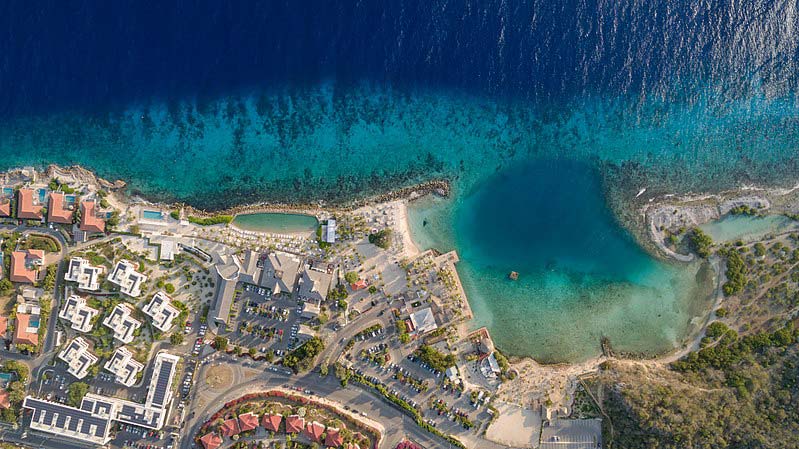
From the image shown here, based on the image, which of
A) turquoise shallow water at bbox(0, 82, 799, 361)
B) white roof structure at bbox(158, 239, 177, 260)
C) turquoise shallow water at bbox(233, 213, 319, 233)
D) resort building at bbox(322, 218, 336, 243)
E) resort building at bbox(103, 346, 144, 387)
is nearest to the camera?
resort building at bbox(103, 346, 144, 387)

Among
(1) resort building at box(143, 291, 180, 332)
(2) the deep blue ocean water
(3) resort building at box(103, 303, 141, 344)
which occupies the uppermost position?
(2) the deep blue ocean water

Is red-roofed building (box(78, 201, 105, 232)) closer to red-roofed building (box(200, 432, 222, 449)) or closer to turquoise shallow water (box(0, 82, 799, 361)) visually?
turquoise shallow water (box(0, 82, 799, 361))

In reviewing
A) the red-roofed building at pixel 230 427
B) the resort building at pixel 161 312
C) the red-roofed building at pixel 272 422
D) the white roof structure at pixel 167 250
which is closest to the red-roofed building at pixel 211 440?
the red-roofed building at pixel 230 427

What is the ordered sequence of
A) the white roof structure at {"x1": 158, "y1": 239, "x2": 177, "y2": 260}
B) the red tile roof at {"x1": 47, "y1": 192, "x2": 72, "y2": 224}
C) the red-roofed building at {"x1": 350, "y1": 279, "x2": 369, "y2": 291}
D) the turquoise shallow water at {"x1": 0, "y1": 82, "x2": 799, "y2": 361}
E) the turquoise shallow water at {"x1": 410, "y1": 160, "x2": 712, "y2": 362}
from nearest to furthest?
the red tile roof at {"x1": 47, "y1": 192, "x2": 72, "y2": 224} → the white roof structure at {"x1": 158, "y1": 239, "x2": 177, "y2": 260} → the red-roofed building at {"x1": 350, "y1": 279, "x2": 369, "y2": 291} → the turquoise shallow water at {"x1": 0, "y1": 82, "x2": 799, "y2": 361} → the turquoise shallow water at {"x1": 410, "y1": 160, "x2": 712, "y2": 362}

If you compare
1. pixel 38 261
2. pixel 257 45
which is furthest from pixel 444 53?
pixel 38 261

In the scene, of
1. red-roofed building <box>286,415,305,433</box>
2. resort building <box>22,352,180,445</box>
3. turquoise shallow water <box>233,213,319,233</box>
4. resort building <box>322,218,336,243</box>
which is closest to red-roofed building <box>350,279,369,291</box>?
resort building <box>322,218,336,243</box>

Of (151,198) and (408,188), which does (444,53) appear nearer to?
(408,188)
